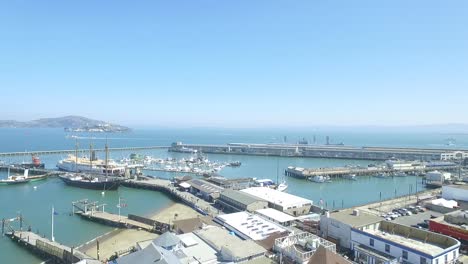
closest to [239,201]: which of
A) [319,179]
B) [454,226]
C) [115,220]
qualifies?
[115,220]

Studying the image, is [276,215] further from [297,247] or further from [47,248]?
→ [47,248]

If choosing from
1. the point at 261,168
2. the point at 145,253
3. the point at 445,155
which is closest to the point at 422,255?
the point at 145,253

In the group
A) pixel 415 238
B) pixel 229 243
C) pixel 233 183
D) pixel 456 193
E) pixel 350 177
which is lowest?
pixel 350 177

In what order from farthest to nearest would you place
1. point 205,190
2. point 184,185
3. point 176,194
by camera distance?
1. point 184,185
2. point 176,194
3. point 205,190

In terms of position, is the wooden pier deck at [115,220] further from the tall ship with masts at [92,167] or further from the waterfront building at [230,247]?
the tall ship with masts at [92,167]

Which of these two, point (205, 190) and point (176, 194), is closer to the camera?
point (205, 190)

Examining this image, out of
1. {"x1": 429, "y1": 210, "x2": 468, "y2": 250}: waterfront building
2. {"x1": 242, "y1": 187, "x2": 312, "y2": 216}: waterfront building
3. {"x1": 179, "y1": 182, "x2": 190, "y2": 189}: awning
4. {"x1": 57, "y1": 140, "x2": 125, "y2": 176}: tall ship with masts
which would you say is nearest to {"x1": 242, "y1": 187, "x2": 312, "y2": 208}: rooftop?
{"x1": 242, "y1": 187, "x2": 312, "y2": 216}: waterfront building

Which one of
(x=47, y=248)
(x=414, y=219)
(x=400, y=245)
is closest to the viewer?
(x=400, y=245)
